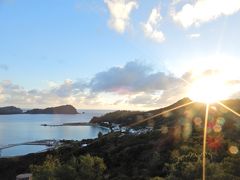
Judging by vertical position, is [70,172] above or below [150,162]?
above

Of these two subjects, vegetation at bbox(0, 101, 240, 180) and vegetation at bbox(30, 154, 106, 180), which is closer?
vegetation at bbox(0, 101, 240, 180)

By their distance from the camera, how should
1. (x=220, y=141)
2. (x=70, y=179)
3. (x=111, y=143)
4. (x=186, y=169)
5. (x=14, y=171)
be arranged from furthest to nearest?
1. (x=111, y=143)
2. (x=14, y=171)
3. (x=220, y=141)
4. (x=70, y=179)
5. (x=186, y=169)

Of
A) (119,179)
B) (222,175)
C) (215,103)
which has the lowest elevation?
(119,179)

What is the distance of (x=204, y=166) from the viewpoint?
27.7 metres

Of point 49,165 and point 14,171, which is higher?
point 49,165

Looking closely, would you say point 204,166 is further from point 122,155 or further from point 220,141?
point 122,155

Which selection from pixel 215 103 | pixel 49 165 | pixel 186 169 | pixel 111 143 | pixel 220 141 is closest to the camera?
pixel 186 169

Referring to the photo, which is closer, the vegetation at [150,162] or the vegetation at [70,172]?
the vegetation at [150,162]

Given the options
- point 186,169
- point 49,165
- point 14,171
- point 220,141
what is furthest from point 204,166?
point 14,171

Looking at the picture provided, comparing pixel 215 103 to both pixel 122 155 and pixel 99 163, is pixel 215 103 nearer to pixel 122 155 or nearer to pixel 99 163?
pixel 122 155

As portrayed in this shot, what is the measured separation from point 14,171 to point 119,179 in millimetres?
54102

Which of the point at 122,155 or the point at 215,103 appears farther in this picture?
the point at 215,103

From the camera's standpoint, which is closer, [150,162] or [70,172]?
[70,172]

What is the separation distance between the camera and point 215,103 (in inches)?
6718
